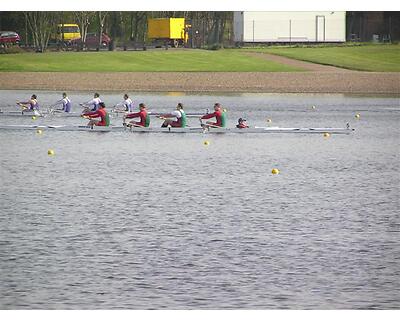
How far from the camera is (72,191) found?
100ft

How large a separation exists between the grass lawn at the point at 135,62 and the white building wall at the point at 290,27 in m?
8.92

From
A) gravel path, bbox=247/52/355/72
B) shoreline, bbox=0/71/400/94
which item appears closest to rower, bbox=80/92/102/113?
gravel path, bbox=247/52/355/72

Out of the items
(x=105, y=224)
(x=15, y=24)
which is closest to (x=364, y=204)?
(x=105, y=224)

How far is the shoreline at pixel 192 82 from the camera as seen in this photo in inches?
2515

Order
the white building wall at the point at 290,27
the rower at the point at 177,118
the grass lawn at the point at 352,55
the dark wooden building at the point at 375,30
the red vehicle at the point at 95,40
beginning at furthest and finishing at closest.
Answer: the red vehicle at the point at 95,40 < the grass lawn at the point at 352,55 < the rower at the point at 177,118 < the white building wall at the point at 290,27 < the dark wooden building at the point at 375,30

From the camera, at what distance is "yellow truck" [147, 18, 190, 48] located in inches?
2345

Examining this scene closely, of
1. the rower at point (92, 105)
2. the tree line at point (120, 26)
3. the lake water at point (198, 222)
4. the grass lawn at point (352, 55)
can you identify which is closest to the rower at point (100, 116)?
the lake water at point (198, 222)

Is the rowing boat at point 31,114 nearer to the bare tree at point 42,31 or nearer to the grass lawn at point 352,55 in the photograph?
the bare tree at point 42,31

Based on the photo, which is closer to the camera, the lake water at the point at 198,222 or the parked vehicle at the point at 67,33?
the lake water at the point at 198,222

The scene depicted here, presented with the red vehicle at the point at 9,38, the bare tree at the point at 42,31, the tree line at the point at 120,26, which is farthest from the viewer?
the bare tree at the point at 42,31

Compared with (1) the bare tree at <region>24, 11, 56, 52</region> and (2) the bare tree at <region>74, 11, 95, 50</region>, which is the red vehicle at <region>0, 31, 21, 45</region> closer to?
(1) the bare tree at <region>24, 11, 56, 52</region>

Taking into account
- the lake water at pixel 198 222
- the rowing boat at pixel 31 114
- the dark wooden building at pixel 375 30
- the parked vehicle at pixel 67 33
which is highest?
the parked vehicle at pixel 67 33

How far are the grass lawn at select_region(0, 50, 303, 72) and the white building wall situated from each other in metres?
8.92

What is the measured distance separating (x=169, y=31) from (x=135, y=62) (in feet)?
11.6
